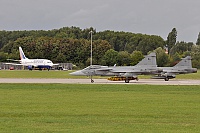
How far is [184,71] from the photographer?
65625mm

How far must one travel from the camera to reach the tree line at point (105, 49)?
419 feet

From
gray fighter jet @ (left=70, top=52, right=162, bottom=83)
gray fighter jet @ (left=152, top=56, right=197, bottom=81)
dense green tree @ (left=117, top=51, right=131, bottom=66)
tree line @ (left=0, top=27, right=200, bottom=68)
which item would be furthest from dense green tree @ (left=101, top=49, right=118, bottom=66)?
gray fighter jet @ (left=70, top=52, right=162, bottom=83)

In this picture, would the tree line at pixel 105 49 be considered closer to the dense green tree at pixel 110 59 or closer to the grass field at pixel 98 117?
the dense green tree at pixel 110 59

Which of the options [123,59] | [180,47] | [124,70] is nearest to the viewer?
[124,70]

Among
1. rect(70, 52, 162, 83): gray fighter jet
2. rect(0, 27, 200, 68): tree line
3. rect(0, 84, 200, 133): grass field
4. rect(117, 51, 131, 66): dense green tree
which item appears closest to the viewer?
rect(0, 84, 200, 133): grass field

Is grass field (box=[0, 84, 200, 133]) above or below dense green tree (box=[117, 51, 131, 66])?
below

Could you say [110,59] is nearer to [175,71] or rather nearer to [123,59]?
[123,59]

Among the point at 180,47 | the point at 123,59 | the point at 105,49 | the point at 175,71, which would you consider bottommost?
the point at 175,71

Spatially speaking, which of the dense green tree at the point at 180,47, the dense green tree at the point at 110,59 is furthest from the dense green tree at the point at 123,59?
the dense green tree at the point at 180,47

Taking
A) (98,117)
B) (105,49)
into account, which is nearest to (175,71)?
(98,117)

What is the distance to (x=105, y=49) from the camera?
14462cm

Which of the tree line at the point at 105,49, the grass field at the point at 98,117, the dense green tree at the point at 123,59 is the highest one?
the tree line at the point at 105,49

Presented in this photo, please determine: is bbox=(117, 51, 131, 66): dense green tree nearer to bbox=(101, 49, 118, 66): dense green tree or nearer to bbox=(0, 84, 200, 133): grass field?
bbox=(101, 49, 118, 66): dense green tree

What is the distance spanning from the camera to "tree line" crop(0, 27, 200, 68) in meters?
128
